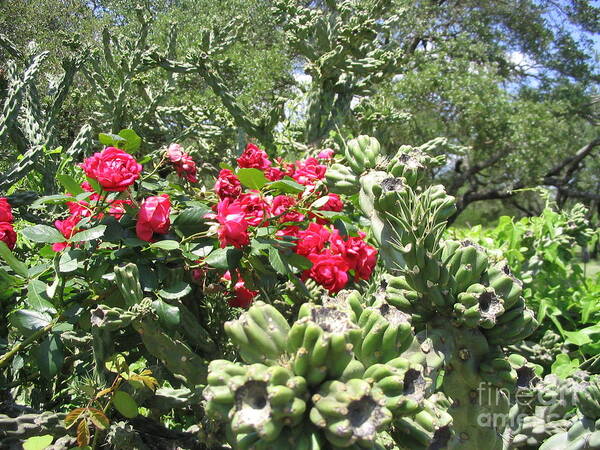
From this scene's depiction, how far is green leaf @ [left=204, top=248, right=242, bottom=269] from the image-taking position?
136 centimetres

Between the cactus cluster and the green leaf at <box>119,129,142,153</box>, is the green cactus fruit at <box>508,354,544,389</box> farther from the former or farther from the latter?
the green leaf at <box>119,129,142,153</box>

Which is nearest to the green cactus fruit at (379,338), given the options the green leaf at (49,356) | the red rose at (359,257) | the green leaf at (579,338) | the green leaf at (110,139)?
the red rose at (359,257)

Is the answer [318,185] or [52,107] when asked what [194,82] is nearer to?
[52,107]

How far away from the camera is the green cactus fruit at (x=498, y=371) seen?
47.2 inches

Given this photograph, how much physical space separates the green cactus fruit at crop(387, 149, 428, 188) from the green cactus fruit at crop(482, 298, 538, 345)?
41 centimetres

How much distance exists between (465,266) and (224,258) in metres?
0.63

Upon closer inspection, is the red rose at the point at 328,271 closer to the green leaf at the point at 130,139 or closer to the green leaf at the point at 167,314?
the green leaf at the point at 167,314

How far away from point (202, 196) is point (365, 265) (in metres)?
0.65

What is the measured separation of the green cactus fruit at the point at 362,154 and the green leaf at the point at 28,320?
96cm

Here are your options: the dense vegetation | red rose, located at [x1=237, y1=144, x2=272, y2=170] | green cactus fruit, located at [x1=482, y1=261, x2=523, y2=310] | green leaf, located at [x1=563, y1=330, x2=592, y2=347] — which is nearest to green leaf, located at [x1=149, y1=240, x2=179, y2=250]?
the dense vegetation

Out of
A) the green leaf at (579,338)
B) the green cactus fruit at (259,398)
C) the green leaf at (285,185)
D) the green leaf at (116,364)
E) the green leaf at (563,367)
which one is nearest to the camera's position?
A: the green cactus fruit at (259,398)

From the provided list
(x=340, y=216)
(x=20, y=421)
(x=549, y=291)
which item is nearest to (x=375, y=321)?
(x=340, y=216)

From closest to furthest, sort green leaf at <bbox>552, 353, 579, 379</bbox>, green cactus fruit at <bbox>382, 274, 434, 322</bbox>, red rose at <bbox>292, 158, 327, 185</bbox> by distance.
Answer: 1. green cactus fruit at <bbox>382, 274, 434, 322</bbox>
2. red rose at <bbox>292, 158, 327, 185</bbox>
3. green leaf at <bbox>552, 353, 579, 379</bbox>

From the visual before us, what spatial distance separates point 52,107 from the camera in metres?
2.53
